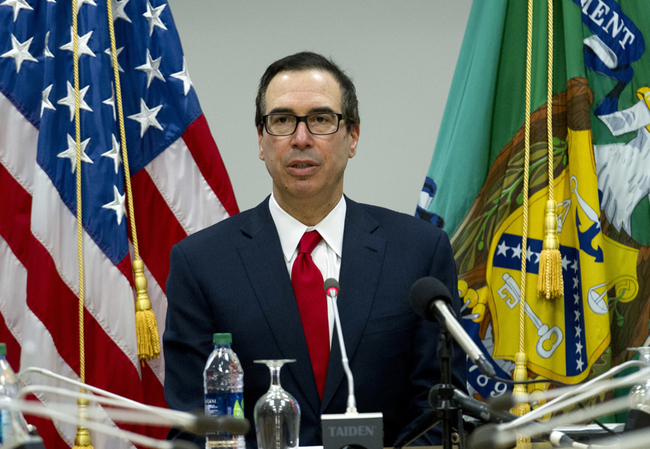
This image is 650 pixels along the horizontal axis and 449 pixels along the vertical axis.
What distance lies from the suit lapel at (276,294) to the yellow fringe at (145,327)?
53 cm

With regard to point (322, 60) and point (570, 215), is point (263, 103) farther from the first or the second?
point (570, 215)

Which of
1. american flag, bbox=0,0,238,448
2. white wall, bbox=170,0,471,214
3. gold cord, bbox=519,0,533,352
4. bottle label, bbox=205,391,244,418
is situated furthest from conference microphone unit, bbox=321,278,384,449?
white wall, bbox=170,0,471,214

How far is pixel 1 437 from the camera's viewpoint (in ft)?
3.91

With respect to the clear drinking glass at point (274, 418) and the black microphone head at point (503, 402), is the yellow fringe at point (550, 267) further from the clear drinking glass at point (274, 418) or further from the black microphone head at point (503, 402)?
the black microphone head at point (503, 402)

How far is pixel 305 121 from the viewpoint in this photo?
2.00m

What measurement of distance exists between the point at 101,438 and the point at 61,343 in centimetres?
36

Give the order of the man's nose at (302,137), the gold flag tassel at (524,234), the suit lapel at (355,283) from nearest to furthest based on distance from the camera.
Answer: the suit lapel at (355,283) < the man's nose at (302,137) < the gold flag tassel at (524,234)

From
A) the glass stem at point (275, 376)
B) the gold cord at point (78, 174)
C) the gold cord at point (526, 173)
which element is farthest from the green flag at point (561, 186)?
the gold cord at point (78, 174)

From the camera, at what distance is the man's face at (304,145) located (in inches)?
77.8

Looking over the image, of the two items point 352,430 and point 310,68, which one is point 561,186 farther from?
point 352,430

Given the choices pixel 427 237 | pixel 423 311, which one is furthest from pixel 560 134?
pixel 423 311

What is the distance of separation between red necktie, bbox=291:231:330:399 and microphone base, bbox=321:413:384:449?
638mm

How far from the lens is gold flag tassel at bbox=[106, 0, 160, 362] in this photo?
2301 mm

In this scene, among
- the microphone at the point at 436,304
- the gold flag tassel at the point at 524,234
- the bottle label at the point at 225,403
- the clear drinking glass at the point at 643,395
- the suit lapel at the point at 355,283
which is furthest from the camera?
the gold flag tassel at the point at 524,234
